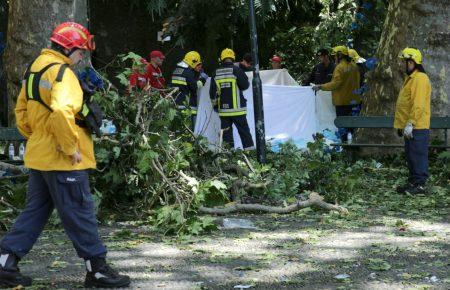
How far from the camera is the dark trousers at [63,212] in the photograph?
20.4 feet

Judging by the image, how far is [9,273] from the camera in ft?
20.8

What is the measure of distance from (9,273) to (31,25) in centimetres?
540

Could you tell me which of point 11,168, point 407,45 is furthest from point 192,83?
point 11,168

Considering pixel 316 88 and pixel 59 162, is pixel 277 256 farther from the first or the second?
pixel 316 88

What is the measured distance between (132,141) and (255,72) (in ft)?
10.3

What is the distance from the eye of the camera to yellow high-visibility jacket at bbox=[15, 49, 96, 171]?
6.00 meters

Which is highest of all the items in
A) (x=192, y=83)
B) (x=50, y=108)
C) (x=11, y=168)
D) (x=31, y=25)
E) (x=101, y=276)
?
(x=31, y=25)

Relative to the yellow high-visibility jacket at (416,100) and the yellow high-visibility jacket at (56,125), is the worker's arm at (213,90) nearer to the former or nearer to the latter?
the yellow high-visibility jacket at (416,100)

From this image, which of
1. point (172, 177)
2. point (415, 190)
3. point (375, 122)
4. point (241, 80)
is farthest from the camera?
point (241, 80)

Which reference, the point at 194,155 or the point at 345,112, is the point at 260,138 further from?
the point at 345,112

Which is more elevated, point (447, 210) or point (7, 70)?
point (7, 70)

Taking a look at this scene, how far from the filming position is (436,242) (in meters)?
8.12

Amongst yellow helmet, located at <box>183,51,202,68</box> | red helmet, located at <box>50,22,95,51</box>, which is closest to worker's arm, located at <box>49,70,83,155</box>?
red helmet, located at <box>50,22,95,51</box>

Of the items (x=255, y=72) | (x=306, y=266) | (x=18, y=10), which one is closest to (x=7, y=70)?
(x=18, y=10)
